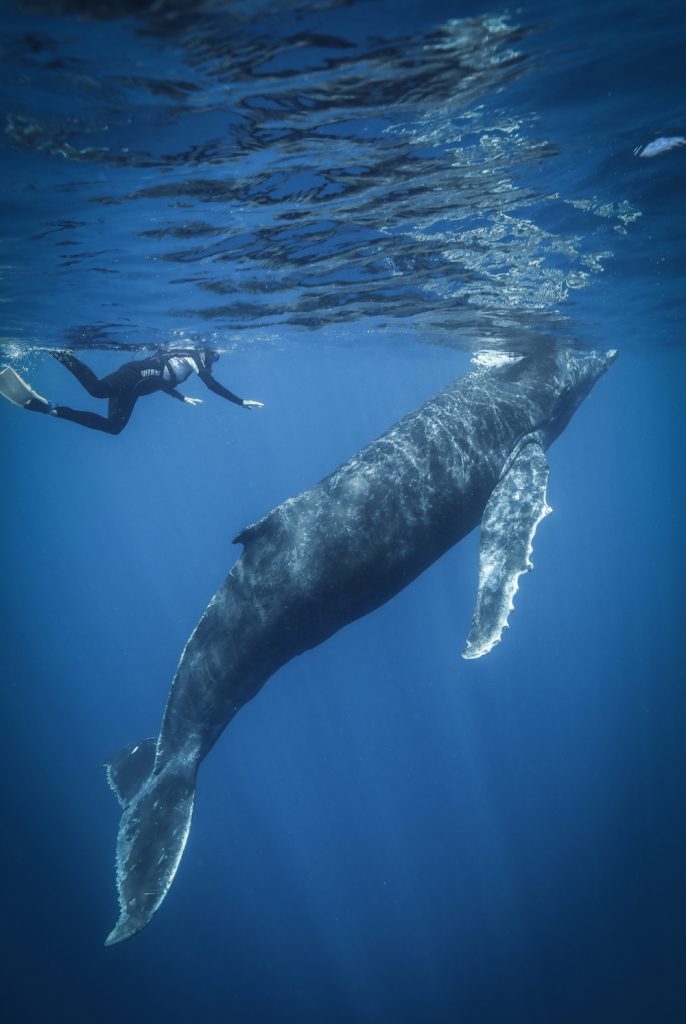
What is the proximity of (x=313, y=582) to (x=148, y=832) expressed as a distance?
15.0 ft

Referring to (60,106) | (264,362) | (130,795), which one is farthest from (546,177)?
(264,362)

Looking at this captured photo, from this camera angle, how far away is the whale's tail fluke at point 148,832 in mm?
7184

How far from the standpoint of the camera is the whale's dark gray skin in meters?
8.10

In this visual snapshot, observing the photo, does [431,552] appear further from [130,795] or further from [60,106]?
[60,106]

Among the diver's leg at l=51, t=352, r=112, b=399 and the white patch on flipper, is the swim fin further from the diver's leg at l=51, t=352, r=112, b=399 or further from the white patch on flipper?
the white patch on flipper

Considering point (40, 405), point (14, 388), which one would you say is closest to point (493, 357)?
point (40, 405)

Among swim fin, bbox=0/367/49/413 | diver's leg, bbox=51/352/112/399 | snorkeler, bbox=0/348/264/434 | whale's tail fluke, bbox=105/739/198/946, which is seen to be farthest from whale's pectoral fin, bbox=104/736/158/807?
diver's leg, bbox=51/352/112/399

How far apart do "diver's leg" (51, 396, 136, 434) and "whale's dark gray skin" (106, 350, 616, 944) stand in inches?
196

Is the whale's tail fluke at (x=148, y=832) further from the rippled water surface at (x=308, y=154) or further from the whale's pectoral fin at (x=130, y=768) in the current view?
the rippled water surface at (x=308, y=154)

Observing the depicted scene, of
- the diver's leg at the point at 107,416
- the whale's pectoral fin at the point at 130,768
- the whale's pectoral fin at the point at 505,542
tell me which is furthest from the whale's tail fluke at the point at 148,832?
the diver's leg at the point at 107,416

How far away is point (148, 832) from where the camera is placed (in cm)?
820


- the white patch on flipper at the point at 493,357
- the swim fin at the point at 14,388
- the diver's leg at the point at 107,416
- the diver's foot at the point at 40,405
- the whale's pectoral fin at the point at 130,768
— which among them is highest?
the swim fin at the point at 14,388

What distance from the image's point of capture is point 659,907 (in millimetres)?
21766

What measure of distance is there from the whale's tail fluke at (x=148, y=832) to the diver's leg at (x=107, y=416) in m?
6.63
